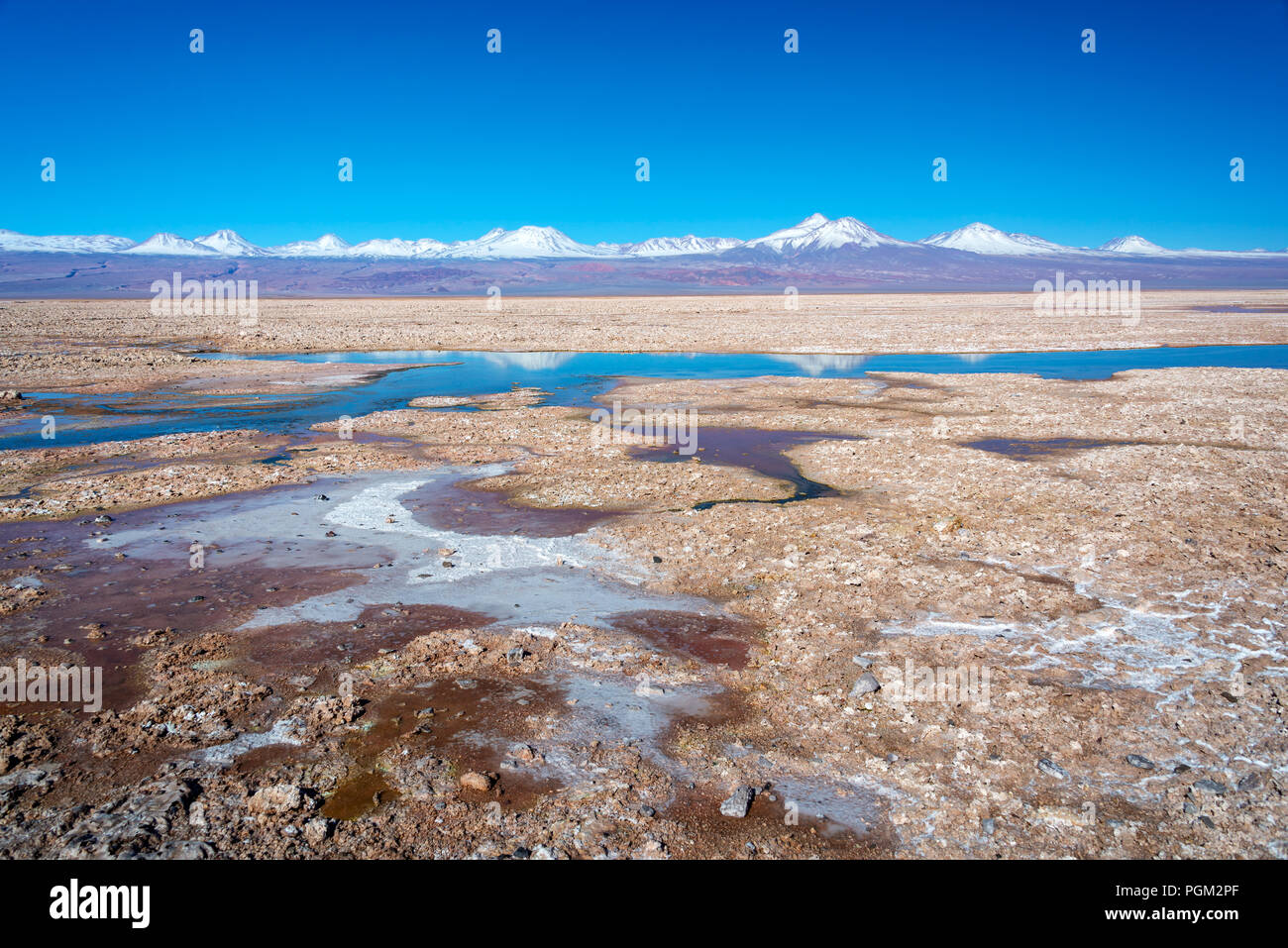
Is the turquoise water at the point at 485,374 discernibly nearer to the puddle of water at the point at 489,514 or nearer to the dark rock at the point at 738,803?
the puddle of water at the point at 489,514

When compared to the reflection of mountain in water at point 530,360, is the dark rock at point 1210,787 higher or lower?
lower

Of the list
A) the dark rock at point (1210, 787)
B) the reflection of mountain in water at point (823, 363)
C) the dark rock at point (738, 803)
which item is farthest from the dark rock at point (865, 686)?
the reflection of mountain in water at point (823, 363)

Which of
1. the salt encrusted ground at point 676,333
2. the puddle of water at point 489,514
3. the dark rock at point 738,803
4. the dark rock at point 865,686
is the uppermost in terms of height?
the salt encrusted ground at point 676,333

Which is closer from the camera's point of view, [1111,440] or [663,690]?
[663,690]

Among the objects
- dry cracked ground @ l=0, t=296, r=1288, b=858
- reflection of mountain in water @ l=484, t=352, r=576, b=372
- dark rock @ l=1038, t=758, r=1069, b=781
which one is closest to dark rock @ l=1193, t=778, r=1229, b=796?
dry cracked ground @ l=0, t=296, r=1288, b=858

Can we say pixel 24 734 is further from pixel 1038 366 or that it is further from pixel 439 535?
pixel 1038 366

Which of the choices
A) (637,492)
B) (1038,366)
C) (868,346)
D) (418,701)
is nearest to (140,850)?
(418,701)
